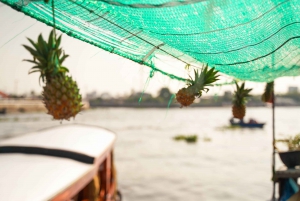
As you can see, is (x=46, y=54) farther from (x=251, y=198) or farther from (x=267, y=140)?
(x=267, y=140)

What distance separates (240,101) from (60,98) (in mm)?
2957

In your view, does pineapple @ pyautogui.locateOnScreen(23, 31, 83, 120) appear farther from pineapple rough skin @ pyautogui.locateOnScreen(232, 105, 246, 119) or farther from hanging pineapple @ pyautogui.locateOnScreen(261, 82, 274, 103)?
hanging pineapple @ pyautogui.locateOnScreen(261, 82, 274, 103)

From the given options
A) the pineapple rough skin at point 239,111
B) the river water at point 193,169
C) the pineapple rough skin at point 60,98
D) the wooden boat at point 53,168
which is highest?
the pineapple rough skin at point 60,98

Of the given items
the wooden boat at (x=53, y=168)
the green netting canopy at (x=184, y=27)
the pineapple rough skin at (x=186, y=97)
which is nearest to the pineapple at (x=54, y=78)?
the green netting canopy at (x=184, y=27)

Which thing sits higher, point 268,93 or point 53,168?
point 268,93

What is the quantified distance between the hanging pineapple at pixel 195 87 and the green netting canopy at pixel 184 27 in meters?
0.21

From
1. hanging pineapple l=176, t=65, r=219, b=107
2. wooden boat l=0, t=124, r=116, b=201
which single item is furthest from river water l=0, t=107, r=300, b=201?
hanging pineapple l=176, t=65, r=219, b=107

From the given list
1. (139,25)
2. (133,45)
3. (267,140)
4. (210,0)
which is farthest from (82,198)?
(267,140)

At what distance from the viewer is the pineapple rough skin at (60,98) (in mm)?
1787

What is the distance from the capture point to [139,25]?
2398 millimetres

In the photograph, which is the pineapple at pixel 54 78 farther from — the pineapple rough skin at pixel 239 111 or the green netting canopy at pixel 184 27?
the pineapple rough skin at pixel 239 111

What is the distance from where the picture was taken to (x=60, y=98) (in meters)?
1.80

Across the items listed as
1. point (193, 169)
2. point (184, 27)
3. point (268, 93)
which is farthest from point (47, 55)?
point (193, 169)

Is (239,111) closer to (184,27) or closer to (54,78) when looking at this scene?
(184,27)
